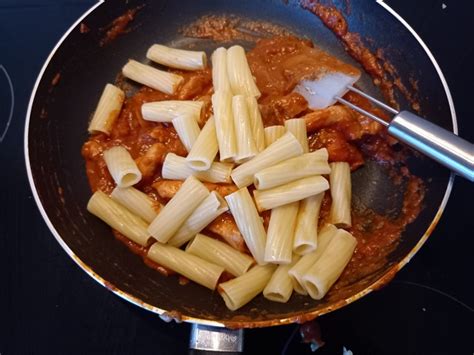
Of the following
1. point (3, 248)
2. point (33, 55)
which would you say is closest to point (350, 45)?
point (33, 55)

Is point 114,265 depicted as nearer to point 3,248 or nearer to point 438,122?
point 3,248

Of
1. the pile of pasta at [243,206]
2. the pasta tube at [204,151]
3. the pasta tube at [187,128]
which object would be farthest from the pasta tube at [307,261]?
the pasta tube at [187,128]

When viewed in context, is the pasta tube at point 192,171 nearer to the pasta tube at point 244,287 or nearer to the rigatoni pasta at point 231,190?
the rigatoni pasta at point 231,190

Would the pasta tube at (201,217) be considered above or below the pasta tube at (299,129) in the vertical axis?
below

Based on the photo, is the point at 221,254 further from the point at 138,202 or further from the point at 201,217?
the point at 138,202

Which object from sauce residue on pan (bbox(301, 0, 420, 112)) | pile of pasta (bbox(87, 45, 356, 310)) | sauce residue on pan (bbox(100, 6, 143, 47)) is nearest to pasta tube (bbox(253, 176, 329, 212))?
pile of pasta (bbox(87, 45, 356, 310))

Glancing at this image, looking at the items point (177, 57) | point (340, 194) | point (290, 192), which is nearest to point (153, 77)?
point (177, 57)

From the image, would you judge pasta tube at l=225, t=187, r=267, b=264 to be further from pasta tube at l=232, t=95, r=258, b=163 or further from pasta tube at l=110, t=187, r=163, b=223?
pasta tube at l=110, t=187, r=163, b=223
